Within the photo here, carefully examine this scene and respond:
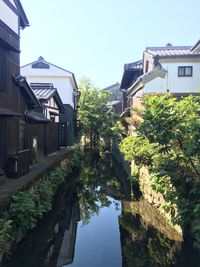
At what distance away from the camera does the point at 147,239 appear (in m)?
9.65

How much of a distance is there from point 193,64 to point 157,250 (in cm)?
1719

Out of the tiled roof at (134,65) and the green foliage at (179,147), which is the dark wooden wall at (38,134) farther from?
the tiled roof at (134,65)

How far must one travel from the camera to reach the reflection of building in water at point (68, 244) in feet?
27.1

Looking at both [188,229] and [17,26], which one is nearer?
[188,229]

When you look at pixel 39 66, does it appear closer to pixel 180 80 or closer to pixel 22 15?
pixel 180 80

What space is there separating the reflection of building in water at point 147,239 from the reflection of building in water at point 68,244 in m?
1.42

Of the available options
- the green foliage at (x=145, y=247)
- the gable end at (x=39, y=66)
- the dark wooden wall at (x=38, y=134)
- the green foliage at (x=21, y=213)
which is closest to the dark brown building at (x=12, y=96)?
the dark wooden wall at (x=38, y=134)

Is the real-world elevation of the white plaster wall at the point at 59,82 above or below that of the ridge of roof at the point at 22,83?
above

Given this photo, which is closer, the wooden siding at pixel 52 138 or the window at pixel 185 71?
the wooden siding at pixel 52 138

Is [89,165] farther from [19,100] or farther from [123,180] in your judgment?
[19,100]

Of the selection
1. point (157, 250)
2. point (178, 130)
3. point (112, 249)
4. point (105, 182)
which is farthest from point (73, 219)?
point (105, 182)

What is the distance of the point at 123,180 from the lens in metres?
20.3

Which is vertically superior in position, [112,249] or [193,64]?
[193,64]

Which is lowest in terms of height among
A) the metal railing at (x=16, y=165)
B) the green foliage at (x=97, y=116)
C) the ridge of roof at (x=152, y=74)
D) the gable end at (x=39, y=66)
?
the metal railing at (x=16, y=165)
